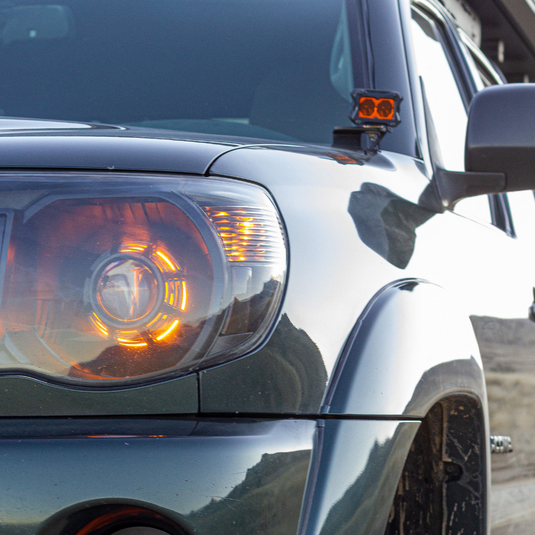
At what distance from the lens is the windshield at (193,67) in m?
1.87

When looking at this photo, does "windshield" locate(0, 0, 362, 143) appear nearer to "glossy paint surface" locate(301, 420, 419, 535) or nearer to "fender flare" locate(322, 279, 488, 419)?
"fender flare" locate(322, 279, 488, 419)

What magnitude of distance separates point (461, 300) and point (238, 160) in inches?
21.6

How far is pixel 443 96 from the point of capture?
2.28 metres

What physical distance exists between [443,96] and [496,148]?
0.61 meters

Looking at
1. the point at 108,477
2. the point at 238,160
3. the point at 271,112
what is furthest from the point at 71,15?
the point at 108,477

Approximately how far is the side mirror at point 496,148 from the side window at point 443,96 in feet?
0.31

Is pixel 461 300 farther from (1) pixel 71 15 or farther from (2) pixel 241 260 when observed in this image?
(1) pixel 71 15

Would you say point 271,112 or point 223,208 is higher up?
point 271,112

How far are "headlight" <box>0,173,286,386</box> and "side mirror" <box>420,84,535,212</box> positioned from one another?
748 millimetres

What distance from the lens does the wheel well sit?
1.42 m

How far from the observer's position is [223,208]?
107cm

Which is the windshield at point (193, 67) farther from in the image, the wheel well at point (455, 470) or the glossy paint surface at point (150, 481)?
the glossy paint surface at point (150, 481)

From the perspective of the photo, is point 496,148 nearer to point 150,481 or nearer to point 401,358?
point 401,358

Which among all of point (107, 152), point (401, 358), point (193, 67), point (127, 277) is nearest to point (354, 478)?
point (401, 358)
